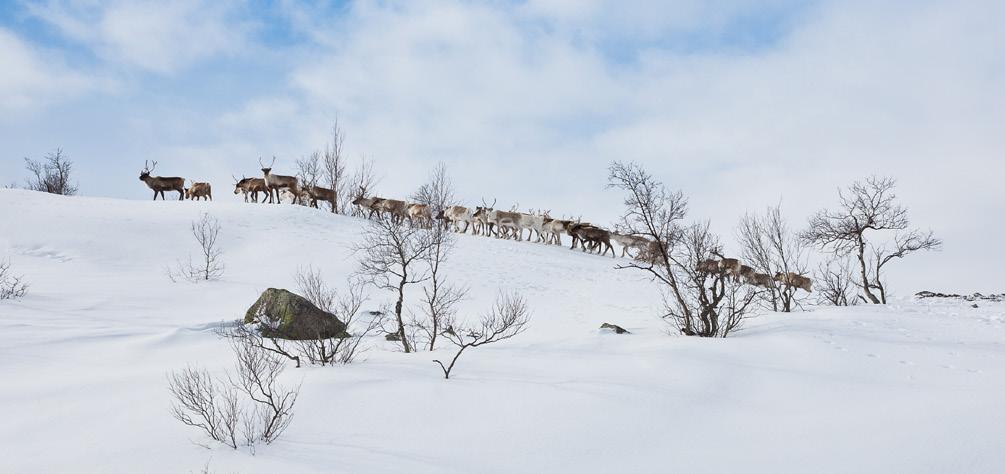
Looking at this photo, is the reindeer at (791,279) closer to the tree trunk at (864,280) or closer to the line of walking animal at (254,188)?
the tree trunk at (864,280)

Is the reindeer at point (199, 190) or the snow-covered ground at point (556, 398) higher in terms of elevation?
the reindeer at point (199, 190)

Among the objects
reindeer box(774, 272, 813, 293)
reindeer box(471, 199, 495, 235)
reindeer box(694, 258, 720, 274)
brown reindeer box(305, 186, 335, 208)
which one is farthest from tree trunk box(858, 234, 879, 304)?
brown reindeer box(305, 186, 335, 208)

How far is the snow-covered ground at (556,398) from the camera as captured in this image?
16.2 ft

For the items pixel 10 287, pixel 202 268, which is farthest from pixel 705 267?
pixel 10 287

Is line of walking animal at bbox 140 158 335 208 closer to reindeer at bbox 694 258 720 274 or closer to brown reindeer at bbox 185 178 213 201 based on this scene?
brown reindeer at bbox 185 178 213 201

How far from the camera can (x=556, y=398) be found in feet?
20.9

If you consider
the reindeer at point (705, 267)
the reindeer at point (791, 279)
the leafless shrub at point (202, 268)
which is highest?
the reindeer at point (705, 267)

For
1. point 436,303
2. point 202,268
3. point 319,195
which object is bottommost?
point 202,268

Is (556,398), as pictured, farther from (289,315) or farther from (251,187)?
(251,187)

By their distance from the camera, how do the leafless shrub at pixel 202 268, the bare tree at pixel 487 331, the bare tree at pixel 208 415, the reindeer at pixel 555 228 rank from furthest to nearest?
the reindeer at pixel 555 228, the leafless shrub at pixel 202 268, the bare tree at pixel 487 331, the bare tree at pixel 208 415

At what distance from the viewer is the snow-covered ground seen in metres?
4.93

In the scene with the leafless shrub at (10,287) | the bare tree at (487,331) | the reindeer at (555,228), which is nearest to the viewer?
the bare tree at (487,331)

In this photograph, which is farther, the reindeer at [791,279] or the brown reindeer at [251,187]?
the brown reindeer at [251,187]

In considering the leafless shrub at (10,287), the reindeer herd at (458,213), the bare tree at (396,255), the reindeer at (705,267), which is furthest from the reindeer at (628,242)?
the leafless shrub at (10,287)
